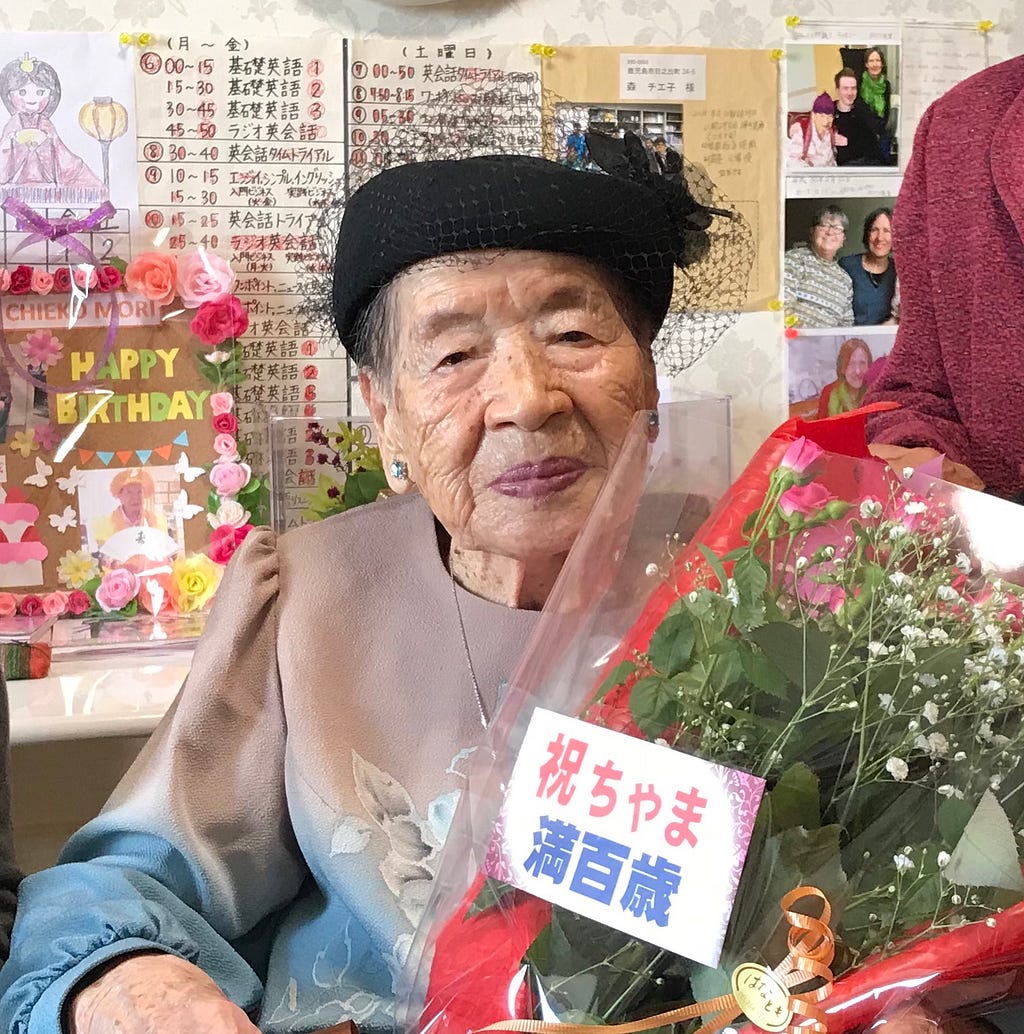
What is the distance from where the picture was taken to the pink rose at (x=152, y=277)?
1599 mm

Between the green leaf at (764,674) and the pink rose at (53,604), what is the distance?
1337 mm

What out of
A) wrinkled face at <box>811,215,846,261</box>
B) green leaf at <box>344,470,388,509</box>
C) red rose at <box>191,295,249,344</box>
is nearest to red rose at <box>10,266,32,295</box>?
red rose at <box>191,295,249,344</box>

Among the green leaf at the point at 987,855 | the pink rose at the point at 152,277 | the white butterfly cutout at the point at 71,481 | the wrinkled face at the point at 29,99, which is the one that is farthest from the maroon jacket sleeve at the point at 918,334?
the wrinkled face at the point at 29,99

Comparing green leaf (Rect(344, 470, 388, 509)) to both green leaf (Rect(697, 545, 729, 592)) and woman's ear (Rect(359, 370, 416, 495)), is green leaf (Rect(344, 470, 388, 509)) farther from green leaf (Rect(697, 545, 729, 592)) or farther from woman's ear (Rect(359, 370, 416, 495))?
green leaf (Rect(697, 545, 729, 592))

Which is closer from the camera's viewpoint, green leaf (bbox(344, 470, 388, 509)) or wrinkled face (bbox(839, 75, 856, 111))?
green leaf (bbox(344, 470, 388, 509))

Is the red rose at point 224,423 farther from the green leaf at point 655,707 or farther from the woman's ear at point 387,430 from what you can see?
the green leaf at point 655,707

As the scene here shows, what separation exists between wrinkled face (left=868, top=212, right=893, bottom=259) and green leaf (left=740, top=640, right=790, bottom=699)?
156 centimetres

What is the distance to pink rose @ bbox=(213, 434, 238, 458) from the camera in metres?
1.65

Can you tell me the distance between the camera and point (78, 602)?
64.4 inches

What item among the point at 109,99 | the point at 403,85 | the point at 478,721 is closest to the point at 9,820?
the point at 478,721

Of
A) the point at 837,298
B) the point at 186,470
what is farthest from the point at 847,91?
the point at 186,470

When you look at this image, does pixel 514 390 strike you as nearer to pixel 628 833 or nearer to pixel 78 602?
pixel 628 833

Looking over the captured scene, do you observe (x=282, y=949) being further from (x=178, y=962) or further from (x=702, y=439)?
(x=702, y=439)

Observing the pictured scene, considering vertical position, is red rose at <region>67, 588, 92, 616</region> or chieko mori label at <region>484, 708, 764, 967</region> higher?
chieko mori label at <region>484, 708, 764, 967</region>
